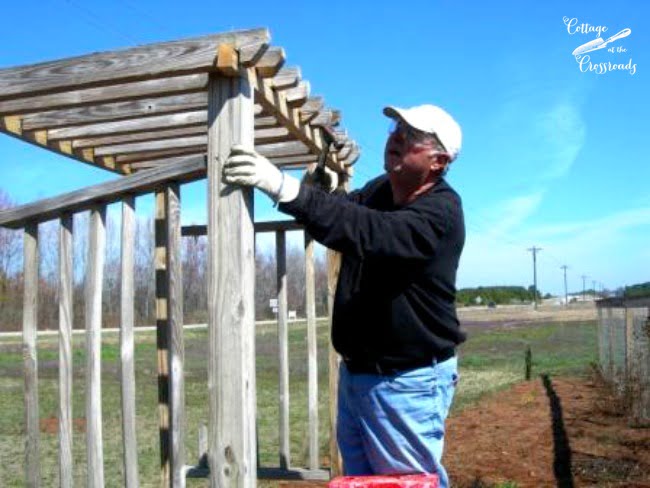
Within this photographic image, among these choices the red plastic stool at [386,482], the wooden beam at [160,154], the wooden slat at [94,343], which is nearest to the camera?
the red plastic stool at [386,482]

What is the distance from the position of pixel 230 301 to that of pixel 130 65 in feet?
3.29

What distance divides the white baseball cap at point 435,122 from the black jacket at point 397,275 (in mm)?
164

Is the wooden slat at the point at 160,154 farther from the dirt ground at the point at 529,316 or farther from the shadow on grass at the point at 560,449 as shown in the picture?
the dirt ground at the point at 529,316

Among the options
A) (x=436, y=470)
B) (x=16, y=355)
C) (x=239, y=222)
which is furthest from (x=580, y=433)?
(x=16, y=355)

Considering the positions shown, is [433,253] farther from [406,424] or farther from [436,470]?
[436,470]

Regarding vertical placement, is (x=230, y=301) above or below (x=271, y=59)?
below

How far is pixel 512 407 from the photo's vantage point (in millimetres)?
11742

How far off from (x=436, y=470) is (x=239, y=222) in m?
1.23

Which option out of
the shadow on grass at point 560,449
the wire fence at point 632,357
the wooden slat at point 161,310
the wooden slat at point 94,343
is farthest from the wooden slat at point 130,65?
the wire fence at point 632,357

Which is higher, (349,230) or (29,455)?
(349,230)

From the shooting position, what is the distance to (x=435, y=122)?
2.95 meters

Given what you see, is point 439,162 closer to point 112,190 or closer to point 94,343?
point 112,190

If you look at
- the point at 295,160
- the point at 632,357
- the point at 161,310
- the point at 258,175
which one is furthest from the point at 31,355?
the point at 632,357

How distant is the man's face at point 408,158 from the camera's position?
2959 mm
